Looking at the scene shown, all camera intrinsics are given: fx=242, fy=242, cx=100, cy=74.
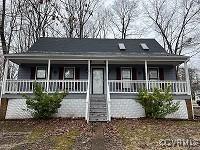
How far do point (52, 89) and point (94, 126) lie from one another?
447 centimetres

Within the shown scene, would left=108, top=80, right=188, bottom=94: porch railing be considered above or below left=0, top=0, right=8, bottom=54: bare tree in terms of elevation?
below

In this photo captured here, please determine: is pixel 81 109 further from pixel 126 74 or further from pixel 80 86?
pixel 126 74

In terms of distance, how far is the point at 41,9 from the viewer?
95.5 ft

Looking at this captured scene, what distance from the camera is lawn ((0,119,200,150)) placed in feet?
29.8

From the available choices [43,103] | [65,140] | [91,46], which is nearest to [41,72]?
[43,103]

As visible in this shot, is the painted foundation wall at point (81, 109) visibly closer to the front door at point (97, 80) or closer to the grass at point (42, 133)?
the grass at point (42, 133)

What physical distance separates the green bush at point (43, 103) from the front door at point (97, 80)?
370 centimetres

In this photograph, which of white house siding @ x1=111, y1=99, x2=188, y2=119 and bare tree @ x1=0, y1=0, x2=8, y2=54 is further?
bare tree @ x1=0, y1=0, x2=8, y2=54

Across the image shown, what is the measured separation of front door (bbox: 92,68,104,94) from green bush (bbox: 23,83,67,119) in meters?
3.70

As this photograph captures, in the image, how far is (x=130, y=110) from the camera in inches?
612

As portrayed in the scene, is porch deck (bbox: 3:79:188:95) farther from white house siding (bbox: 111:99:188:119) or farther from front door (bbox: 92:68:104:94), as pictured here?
front door (bbox: 92:68:104:94)

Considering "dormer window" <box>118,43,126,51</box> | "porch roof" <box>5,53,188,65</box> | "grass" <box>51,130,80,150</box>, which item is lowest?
"grass" <box>51,130,80,150</box>

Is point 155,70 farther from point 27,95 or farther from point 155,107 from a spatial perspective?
point 27,95

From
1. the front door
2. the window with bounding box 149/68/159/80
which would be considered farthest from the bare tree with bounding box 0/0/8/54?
the window with bounding box 149/68/159/80
